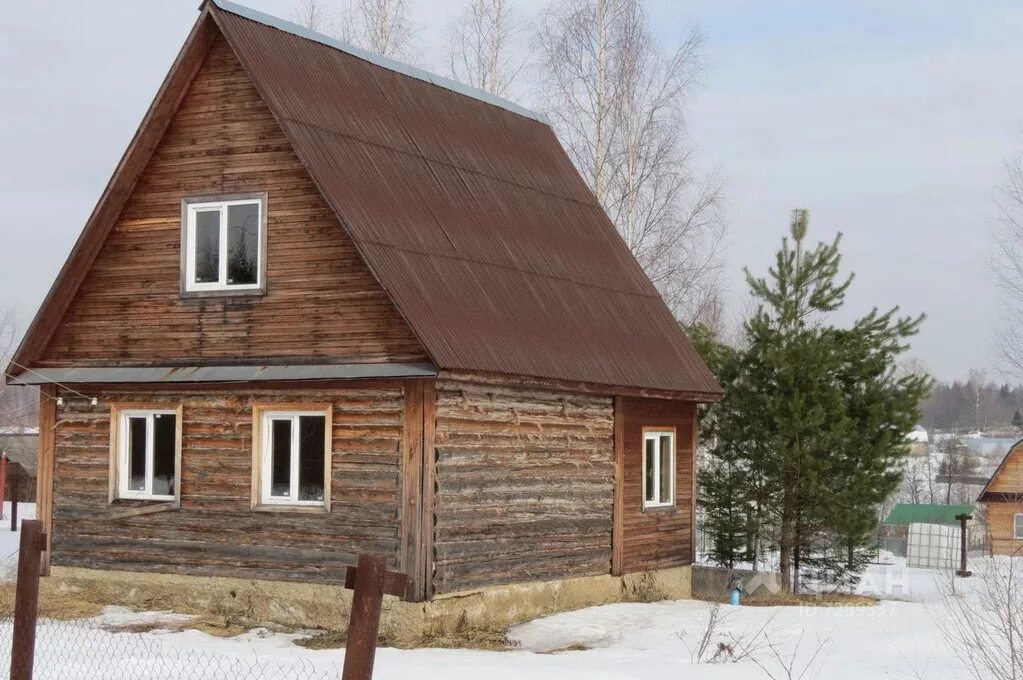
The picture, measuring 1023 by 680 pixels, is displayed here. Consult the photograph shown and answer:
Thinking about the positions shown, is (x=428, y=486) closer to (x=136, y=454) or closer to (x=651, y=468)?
(x=136, y=454)

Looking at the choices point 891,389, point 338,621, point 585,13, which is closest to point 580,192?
point 891,389

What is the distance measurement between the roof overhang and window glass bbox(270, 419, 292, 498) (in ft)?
2.54

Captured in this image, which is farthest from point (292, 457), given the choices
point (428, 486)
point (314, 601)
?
point (428, 486)

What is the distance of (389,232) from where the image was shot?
1558 cm

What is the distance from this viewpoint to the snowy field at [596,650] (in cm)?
1182

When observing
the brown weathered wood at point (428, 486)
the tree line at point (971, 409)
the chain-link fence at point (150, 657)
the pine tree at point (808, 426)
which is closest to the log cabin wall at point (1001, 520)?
the pine tree at point (808, 426)

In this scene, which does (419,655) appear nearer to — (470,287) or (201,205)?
(470,287)

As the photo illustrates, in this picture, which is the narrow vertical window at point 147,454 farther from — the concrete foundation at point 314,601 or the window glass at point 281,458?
the window glass at point 281,458

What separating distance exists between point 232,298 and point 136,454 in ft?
8.59

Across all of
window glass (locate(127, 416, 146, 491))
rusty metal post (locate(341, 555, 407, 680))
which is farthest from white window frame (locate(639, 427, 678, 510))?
rusty metal post (locate(341, 555, 407, 680))

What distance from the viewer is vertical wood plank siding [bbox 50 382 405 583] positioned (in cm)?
1522

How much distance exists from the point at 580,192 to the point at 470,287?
6.24 meters

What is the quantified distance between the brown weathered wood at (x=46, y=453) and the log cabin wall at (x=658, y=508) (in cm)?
Answer: 772

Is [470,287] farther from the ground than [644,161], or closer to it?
closer to it
